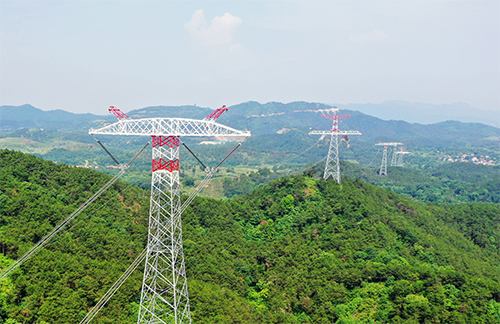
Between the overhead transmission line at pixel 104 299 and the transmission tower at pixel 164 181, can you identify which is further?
the overhead transmission line at pixel 104 299

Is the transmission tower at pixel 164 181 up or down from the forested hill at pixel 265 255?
up

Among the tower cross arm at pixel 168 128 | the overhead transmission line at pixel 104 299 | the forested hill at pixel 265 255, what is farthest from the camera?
the forested hill at pixel 265 255

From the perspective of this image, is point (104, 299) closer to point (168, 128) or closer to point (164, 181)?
point (164, 181)

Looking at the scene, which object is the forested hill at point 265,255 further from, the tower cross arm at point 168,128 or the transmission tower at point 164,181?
the tower cross arm at point 168,128

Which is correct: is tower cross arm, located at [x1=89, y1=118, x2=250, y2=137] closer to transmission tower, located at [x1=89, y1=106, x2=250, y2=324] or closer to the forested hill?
transmission tower, located at [x1=89, y1=106, x2=250, y2=324]

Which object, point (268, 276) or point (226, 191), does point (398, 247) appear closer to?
point (268, 276)

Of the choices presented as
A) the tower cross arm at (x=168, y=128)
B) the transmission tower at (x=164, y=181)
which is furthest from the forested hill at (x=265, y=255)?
the tower cross arm at (x=168, y=128)
